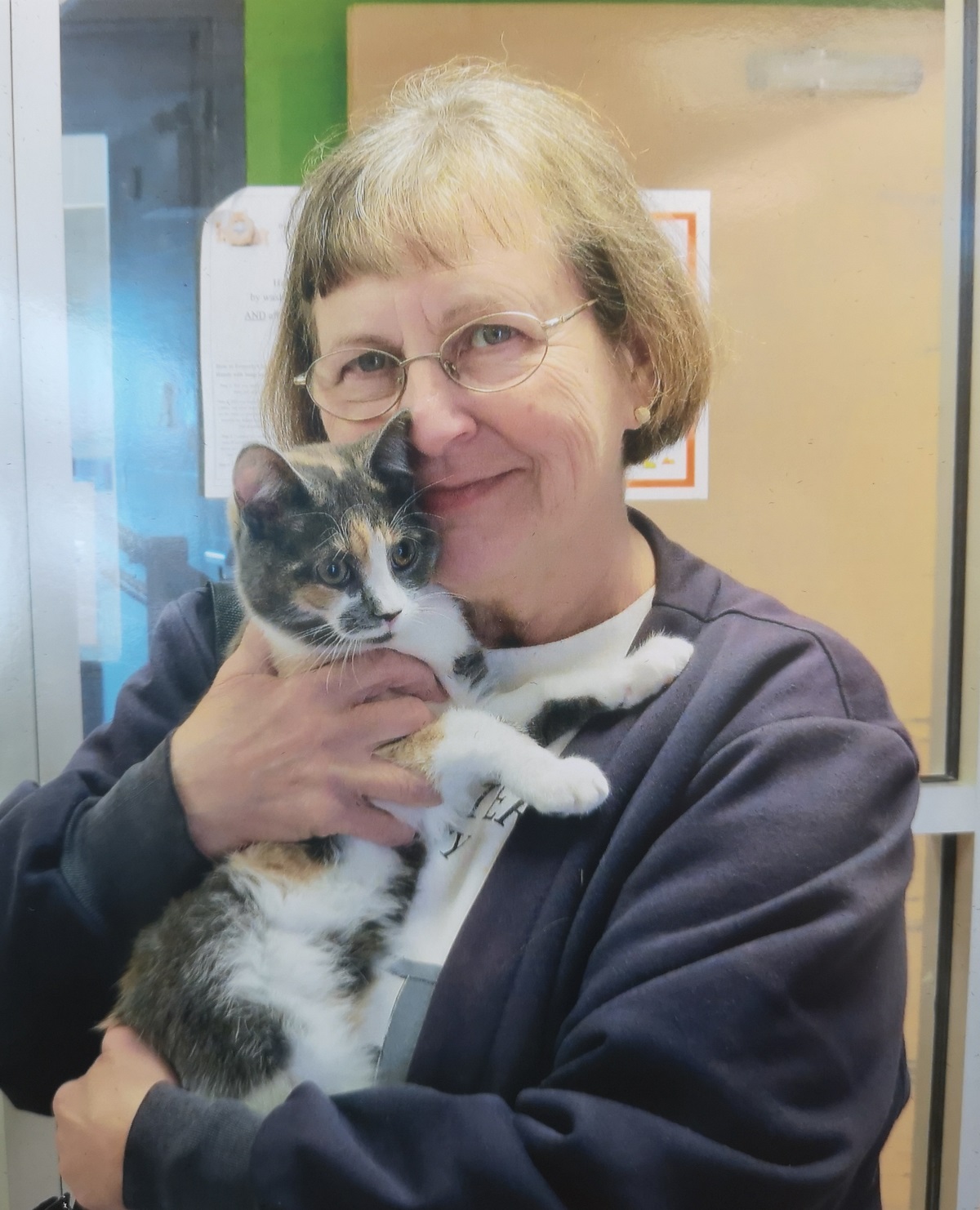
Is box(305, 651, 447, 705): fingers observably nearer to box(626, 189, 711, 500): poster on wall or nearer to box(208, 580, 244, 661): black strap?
box(208, 580, 244, 661): black strap

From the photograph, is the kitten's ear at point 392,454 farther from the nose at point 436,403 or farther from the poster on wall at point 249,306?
the poster on wall at point 249,306

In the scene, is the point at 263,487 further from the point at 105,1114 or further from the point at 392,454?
the point at 105,1114

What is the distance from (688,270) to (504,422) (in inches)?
12.5

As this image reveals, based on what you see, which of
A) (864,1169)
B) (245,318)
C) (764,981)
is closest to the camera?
(764,981)

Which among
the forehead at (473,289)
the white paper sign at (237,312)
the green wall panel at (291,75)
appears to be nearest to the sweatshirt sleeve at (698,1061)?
the forehead at (473,289)

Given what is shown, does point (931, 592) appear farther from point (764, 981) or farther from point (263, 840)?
point (263, 840)

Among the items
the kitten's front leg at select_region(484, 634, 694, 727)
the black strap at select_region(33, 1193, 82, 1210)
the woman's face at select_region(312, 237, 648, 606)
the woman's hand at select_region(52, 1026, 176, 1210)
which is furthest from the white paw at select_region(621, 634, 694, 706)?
the black strap at select_region(33, 1193, 82, 1210)

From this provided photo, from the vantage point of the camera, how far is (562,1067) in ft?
2.74

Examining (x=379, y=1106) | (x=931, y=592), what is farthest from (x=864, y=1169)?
(x=931, y=592)

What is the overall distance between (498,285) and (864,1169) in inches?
38.5

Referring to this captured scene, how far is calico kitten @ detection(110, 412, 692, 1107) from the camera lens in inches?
35.9

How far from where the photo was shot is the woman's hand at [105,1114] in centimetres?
92

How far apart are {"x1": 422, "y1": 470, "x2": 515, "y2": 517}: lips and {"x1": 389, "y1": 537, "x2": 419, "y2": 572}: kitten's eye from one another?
42mm

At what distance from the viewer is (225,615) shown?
104 centimetres
